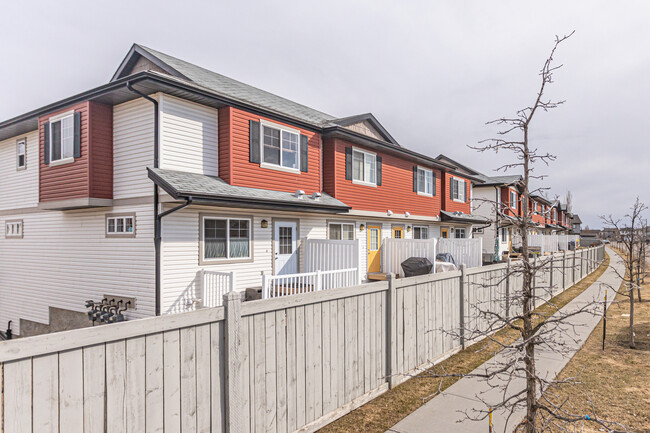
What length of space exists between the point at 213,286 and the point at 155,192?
261 centimetres

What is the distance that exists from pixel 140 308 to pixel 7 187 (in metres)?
8.72

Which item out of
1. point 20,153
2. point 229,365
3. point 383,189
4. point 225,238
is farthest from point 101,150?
point 383,189

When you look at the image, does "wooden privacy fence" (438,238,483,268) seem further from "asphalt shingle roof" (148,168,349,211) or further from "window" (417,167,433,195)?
"asphalt shingle roof" (148,168,349,211)

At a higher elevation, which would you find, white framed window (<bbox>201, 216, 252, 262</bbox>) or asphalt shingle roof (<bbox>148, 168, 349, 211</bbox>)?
asphalt shingle roof (<bbox>148, 168, 349, 211</bbox>)

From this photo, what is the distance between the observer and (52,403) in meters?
2.38

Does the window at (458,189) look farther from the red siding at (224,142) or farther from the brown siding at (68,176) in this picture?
the brown siding at (68,176)

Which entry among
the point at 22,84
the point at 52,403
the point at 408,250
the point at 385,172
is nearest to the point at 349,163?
the point at 385,172

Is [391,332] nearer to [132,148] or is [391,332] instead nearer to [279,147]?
[279,147]

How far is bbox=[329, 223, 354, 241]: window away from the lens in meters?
13.8

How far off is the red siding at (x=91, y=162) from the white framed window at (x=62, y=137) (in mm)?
209

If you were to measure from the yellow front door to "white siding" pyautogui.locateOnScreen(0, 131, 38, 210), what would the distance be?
39.2 ft

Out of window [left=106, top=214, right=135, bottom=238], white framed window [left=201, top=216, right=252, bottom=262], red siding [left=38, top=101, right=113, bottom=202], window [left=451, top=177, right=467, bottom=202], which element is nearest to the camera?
window [left=106, top=214, right=135, bottom=238]

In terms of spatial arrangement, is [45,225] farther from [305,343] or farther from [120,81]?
[305,343]

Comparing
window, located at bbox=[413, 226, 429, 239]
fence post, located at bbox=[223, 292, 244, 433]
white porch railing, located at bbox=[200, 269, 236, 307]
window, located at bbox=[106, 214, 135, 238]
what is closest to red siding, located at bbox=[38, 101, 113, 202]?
window, located at bbox=[106, 214, 135, 238]
